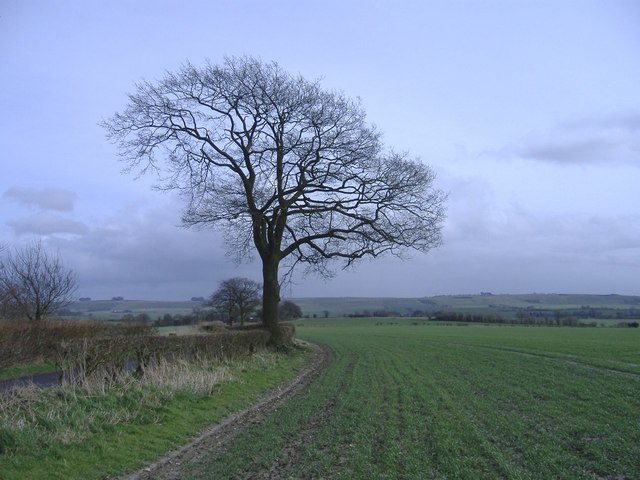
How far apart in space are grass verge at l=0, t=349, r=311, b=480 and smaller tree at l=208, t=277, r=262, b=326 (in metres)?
49.8

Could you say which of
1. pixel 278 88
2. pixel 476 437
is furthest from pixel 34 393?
pixel 278 88

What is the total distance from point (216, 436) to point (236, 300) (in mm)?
54467

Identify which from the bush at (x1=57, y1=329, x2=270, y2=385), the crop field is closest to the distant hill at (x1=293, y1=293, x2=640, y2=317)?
the bush at (x1=57, y1=329, x2=270, y2=385)

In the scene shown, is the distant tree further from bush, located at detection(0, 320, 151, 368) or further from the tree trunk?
bush, located at detection(0, 320, 151, 368)

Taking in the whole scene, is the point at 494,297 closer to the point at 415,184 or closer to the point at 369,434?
the point at 415,184

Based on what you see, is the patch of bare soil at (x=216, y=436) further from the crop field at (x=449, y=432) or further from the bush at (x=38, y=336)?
the bush at (x=38, y=336)

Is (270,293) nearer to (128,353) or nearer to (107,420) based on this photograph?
(128,353)

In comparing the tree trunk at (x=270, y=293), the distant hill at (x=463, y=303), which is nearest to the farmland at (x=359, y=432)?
the tree trunk at (x=270, y=293)

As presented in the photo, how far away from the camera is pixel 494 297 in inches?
6850

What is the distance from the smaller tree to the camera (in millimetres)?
63656

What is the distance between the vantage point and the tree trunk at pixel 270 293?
2773 centimetres

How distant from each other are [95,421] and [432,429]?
18.7 feet

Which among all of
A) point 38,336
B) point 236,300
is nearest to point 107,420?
point 38,336

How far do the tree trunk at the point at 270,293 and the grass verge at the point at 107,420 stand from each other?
1318 centimetres
